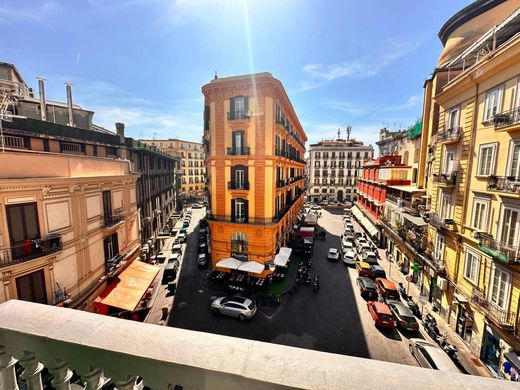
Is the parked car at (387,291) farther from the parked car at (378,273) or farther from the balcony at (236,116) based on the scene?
the balcony at (236,116)

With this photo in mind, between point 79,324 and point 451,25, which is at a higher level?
point 451,25

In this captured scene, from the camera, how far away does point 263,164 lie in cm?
2247

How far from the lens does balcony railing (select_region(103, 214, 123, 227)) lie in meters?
15.7

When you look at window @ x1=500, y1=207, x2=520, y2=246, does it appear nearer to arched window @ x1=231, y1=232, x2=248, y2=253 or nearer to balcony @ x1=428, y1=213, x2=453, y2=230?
balcony @ x1=428, y1=213, x2=453, y2=230

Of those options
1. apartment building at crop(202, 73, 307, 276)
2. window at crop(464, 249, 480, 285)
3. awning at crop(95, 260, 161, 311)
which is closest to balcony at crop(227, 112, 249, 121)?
apartment building at crop(202, 73, 307, 276)

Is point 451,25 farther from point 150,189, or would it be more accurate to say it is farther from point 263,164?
point 150,189

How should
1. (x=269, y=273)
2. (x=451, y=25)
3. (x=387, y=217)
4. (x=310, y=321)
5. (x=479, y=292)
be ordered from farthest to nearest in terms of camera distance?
(x=387, y=217) → (x=269, y=273) → (x=451, y=25) → (x=310, y=321) → (x=479, y=292)

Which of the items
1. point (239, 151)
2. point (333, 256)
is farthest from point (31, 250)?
point (333, 256)

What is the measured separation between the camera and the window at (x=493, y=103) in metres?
12.5

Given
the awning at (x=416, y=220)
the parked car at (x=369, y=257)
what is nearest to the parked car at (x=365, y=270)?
the parked car at (x=369, y=257)

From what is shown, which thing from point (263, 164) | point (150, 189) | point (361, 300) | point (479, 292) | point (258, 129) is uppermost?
point (258, 129)

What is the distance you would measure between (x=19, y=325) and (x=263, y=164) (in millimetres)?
20976

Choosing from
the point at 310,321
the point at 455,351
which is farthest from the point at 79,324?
the point at 455,351

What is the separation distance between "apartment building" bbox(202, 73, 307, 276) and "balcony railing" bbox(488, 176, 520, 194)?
15.2 meters
